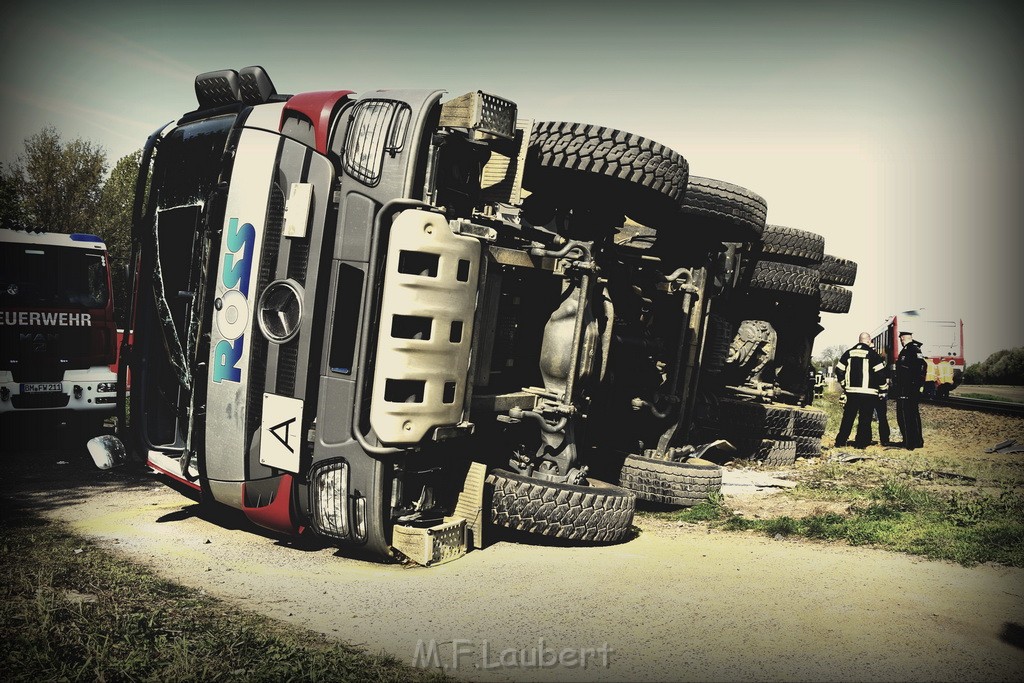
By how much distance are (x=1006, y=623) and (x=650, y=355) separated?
148 inches

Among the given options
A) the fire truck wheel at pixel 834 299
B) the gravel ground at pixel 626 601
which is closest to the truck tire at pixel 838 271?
the fire truck wheel at pixel 834 299

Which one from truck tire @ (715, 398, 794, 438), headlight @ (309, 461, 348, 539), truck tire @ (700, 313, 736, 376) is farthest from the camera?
truck tire @ (715, 398, 794, 438)

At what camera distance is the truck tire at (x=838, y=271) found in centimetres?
1214

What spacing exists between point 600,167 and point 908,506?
3995 mm

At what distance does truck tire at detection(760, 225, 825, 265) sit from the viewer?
997cm

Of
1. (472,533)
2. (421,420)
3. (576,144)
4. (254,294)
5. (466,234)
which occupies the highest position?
(576,144)

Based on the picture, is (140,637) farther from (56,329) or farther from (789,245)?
(789,245)

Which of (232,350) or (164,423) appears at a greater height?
(232,350)

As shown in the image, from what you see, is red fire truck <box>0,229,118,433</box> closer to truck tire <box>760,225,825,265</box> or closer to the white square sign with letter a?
the white square sign with letter a

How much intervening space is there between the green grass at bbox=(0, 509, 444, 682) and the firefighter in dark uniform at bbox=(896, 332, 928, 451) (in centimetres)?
930

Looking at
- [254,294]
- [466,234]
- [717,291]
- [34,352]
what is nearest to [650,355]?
[717,291]

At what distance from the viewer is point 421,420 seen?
434 cm

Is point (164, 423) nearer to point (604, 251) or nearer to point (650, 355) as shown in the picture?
point (604, 251)

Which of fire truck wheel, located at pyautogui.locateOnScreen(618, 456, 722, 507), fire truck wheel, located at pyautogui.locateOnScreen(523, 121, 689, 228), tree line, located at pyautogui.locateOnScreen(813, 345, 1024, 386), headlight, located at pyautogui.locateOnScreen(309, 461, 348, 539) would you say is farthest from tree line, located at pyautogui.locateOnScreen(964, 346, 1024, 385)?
headlight, located at pyautogui.locateOnScreen(309, 461, 348, 539)
